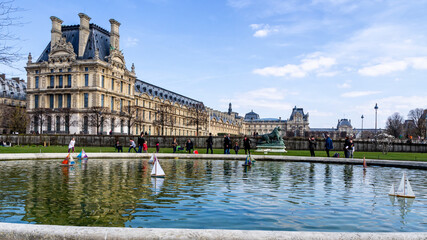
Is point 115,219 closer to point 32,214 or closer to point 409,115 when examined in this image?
point 32,214

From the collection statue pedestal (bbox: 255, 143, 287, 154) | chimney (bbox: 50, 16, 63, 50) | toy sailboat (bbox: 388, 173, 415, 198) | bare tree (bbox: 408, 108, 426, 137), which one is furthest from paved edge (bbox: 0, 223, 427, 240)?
bare tree (bbox: 408, 108, 426, 137)

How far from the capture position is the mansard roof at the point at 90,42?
78.3 metres

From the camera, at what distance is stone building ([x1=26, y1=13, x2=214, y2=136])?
7494 cm

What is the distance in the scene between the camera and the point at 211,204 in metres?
9.10

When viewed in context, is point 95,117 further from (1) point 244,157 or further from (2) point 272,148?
(1) point 244,157

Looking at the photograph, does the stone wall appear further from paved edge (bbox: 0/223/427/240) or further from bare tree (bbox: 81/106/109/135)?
paved edge (bbox: 0/223/427/240)

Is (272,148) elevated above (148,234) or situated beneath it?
situated beneath

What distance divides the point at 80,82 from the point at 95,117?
11.6 m

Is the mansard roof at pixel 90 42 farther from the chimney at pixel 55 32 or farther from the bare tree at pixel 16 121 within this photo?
the bare tree at pixel 16 121

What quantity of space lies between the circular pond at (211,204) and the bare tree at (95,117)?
2216 inches

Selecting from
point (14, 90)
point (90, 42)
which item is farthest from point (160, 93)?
point (14, 90)

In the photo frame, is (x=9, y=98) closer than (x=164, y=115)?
No

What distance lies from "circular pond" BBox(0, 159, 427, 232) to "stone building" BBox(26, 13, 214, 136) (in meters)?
60.4

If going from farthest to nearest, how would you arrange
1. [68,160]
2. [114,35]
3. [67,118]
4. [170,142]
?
[114,35], [67,118], [170,142], [68,160]
